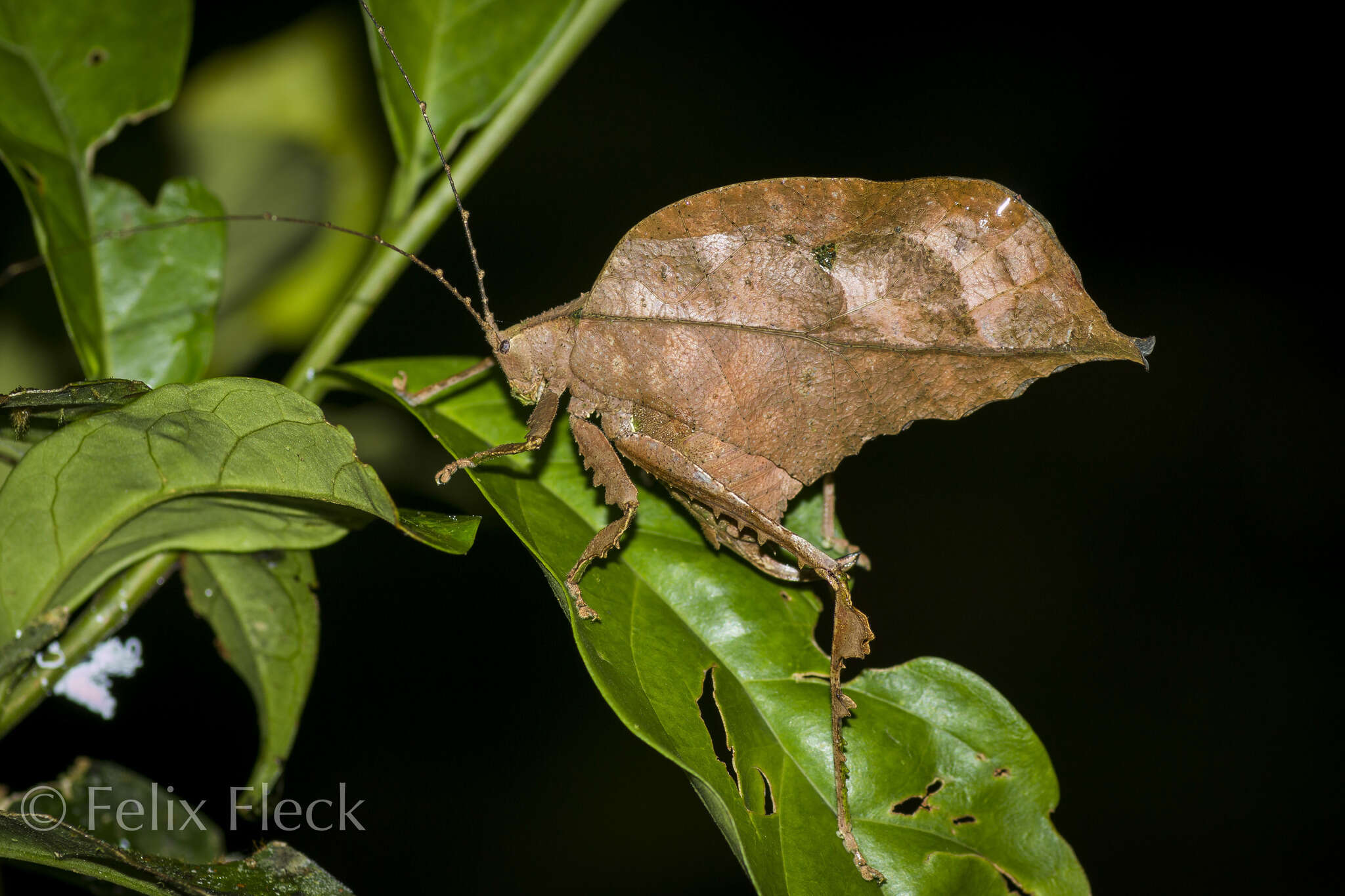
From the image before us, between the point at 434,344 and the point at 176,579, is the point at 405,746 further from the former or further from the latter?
the point at 434,344

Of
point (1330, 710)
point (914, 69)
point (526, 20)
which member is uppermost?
point (914, 69)

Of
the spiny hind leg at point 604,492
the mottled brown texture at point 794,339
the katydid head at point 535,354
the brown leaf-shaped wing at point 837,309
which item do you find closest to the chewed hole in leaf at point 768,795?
the mottled brown texture at point 794,339

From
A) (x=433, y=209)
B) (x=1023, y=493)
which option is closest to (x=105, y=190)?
(x=433, y=209)

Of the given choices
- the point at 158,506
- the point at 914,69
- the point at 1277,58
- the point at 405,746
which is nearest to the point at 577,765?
the point at 405,746

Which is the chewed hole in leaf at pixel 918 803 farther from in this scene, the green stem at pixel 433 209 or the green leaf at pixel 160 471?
the green stem at pixel 433 209

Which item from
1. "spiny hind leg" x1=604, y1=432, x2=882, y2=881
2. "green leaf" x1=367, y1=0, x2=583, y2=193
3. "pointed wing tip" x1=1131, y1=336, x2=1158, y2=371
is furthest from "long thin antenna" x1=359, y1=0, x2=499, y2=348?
"pointed wing tip" x1=1131, y1=336, x2=1158, y2=371

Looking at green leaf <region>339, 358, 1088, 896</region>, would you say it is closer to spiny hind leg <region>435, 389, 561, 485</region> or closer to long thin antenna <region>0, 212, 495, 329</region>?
spiny hind leg <region>435, 389, 561, 485</region>

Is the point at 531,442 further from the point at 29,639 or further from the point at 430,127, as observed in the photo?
the point at 29,639
